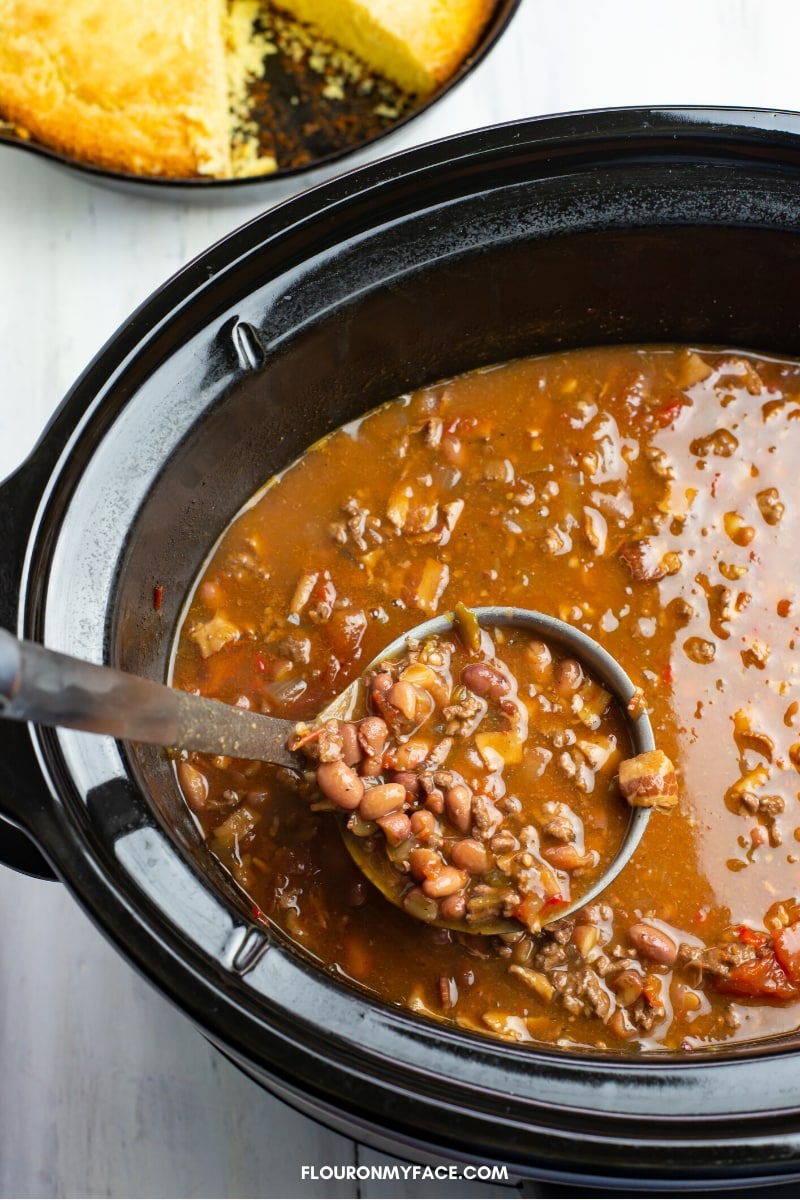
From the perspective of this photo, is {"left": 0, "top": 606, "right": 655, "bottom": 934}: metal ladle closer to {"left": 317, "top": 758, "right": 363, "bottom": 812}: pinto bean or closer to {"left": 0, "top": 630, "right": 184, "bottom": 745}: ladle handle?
{"left": 0, "top": 630, "right": 184, "bottom": 745}: ladle handle

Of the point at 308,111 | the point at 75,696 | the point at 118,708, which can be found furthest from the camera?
the point at 308,111

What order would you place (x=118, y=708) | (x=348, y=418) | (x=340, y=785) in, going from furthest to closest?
(x=348, y=418)
(x=340, y=785)
(x=118, y=708)

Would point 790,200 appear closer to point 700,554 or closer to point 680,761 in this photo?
point 700,554

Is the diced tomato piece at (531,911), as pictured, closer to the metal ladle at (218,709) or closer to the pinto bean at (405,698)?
the metal ladle at (218,709)

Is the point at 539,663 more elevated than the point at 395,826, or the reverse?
the point at 539,663

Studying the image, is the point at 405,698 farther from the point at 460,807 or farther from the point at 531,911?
the point at 531,911

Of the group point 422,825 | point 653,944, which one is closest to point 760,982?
point 653,944

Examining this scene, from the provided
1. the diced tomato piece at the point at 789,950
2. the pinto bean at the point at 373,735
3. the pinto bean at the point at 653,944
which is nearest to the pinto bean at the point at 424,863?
the pinto bean at the point at 373,735

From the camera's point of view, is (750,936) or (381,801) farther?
(750,936)
